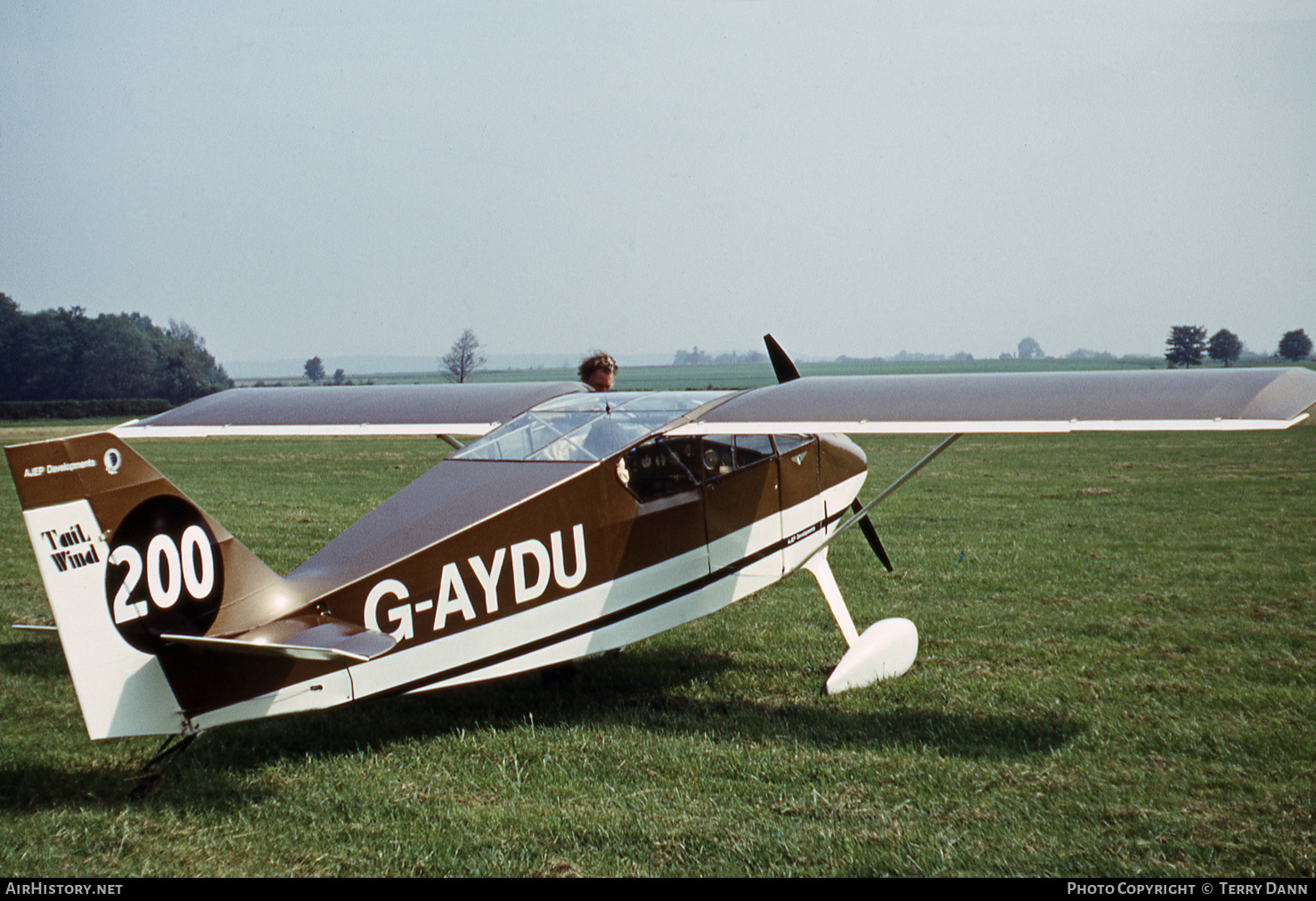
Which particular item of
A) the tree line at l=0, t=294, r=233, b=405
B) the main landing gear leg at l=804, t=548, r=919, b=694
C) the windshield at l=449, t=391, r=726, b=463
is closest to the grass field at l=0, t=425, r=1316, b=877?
the main landing gear leg at l=804, t=548, r=919, b=694

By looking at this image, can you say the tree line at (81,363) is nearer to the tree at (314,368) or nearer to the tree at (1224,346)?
the tree at (314,368)

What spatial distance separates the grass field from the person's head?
225 cm

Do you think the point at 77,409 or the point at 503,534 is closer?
the point at 503,534

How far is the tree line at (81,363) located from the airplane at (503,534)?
8316 cm

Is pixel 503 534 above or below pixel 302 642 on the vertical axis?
above

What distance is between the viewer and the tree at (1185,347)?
12062cm

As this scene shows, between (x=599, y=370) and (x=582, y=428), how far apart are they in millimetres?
2844

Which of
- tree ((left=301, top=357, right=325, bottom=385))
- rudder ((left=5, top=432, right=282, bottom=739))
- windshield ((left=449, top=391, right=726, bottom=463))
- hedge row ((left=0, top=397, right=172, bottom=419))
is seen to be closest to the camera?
rudder ((left=5, top=432, right=282, bottom=739))

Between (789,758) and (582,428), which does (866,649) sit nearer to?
(789,758)

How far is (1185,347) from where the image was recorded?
4808 inches

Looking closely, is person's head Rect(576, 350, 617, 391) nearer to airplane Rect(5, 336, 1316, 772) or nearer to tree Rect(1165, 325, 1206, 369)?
airplane Rect(5, 336, 1316, 772)

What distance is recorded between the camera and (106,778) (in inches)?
192

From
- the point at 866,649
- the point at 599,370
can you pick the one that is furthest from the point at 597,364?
the point at 866,649

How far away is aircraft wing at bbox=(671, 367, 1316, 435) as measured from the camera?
4.97m
